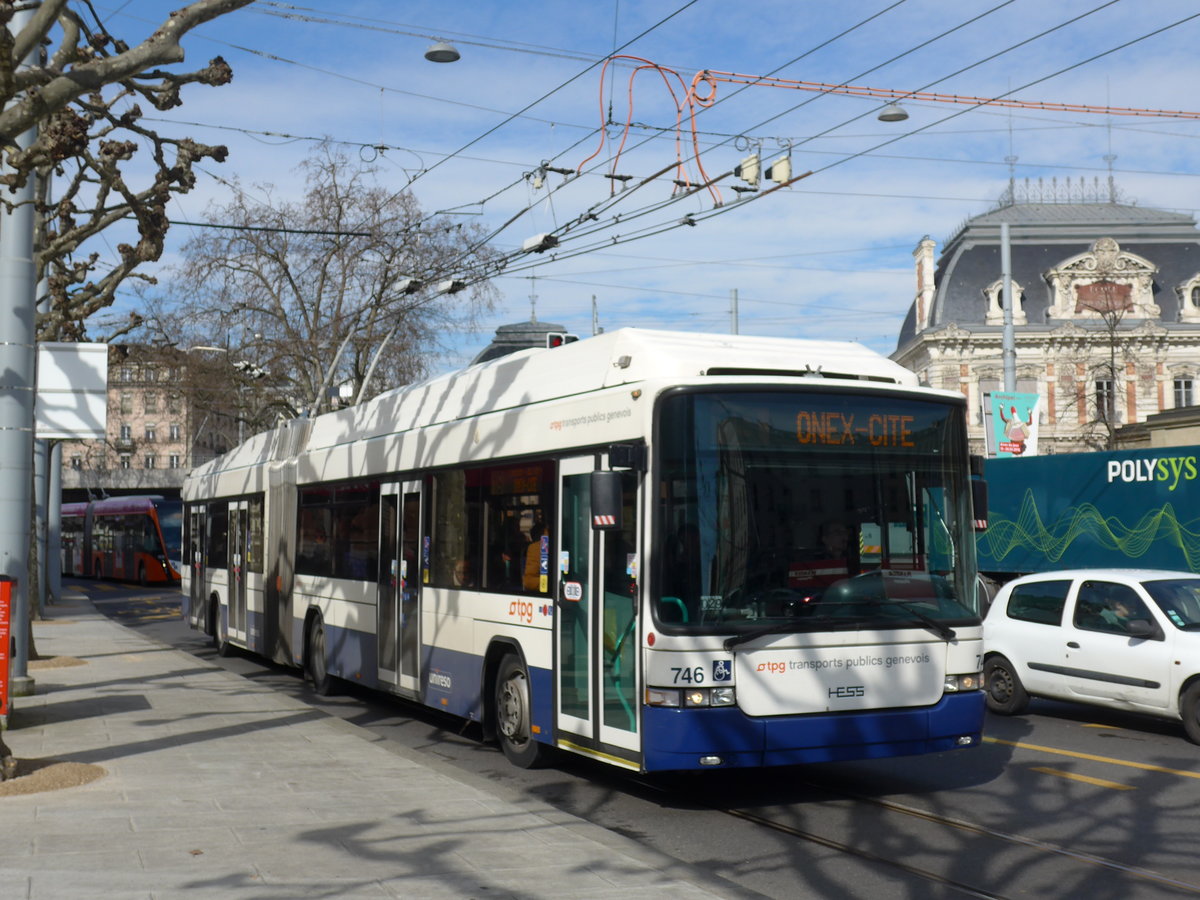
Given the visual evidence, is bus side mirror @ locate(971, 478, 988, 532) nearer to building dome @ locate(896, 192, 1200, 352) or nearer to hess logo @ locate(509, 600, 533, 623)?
hess logo @ locate(509, 600, 533, 623)

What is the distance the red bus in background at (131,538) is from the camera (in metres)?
49.4

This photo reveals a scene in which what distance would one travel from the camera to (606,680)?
9.06 m

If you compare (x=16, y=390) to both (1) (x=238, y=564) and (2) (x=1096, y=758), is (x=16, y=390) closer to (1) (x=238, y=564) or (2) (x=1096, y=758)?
(1) (x=238, y=564)

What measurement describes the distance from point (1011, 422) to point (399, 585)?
19.7 metres

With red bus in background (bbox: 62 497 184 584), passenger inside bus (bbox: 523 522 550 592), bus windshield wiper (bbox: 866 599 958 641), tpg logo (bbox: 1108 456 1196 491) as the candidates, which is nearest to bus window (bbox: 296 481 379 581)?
passenger inside bus (bbox: 523 522 550 592)

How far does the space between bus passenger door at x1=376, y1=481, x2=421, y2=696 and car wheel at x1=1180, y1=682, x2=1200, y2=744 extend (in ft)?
22.1

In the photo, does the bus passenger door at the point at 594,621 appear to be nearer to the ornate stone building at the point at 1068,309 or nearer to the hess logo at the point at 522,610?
the hess logo at the point at 522,610

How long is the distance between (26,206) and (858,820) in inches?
391

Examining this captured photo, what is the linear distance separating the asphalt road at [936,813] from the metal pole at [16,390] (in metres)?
4.03

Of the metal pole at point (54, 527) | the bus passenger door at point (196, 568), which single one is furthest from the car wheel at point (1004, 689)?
the metal pole at point (54, 527)

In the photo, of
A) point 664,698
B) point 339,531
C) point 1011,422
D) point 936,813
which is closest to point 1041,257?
point 1011,422

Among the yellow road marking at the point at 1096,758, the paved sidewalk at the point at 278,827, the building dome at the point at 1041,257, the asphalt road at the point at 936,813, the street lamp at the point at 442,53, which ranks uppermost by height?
the building dome at the point at 1041,257

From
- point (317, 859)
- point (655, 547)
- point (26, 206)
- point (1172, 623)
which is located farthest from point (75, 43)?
point (1172, 623)

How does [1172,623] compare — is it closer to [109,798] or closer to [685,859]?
[685,859]
